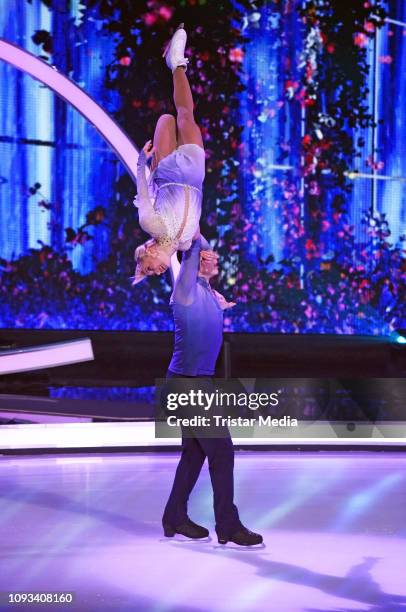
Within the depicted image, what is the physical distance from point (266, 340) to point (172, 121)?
347 cm

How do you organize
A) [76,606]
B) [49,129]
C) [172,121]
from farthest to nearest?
[49,129], [172,121], [76,606]

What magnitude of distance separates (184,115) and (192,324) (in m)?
0.91

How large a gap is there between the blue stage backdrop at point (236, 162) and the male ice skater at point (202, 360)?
10.8 feet

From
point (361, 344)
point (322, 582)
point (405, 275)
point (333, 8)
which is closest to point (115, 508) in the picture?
point (322, 582)

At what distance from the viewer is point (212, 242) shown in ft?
22.8

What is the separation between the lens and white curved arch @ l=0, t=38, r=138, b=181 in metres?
5.37

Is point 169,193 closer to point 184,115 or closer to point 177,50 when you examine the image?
point 184,115

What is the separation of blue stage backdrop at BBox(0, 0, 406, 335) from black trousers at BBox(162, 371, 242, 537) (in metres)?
3.30

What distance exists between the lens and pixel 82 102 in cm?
544

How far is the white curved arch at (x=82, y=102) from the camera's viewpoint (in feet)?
17.6

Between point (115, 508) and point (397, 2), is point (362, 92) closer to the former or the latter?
point (397, 2)

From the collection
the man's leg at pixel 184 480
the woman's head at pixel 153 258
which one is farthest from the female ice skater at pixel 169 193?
the man's leg at pixel 184 480

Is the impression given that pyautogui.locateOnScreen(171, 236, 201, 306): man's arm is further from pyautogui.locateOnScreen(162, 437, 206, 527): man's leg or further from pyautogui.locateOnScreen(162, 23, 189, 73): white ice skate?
pyautogui.locateOnScreen(162, 23, 189, 73): white ice skate

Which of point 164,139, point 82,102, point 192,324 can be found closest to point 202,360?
point 192,324
